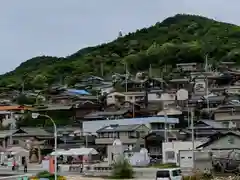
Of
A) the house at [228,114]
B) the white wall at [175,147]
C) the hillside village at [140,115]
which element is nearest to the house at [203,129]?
the hillside village at [140,115]

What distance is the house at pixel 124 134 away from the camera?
184 feet

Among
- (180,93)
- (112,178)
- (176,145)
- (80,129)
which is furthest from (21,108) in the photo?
(112,178)

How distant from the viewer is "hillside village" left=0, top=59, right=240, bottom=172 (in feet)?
176

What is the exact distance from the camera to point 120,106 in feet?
249

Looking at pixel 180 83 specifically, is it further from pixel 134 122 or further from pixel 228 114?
pixel 134 122

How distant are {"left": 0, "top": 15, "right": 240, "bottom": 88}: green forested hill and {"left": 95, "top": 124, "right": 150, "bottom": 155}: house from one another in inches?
1964

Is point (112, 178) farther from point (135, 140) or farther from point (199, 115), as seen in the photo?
point (199, 115)

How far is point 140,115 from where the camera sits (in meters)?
70.4

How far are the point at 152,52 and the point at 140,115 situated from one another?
48335 millimetres

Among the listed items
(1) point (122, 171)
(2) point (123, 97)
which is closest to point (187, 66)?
(2) point (123, 97)

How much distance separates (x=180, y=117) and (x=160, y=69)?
4214cm

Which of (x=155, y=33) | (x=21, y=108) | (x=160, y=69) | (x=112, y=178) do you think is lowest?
(x=112, y=178)

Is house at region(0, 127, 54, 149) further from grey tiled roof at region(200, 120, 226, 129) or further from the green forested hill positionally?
the green forested hill

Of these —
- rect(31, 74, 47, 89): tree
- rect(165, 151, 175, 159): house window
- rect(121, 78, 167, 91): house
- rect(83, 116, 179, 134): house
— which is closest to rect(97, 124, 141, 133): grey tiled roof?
rect(83, 116, 179, 134): house
